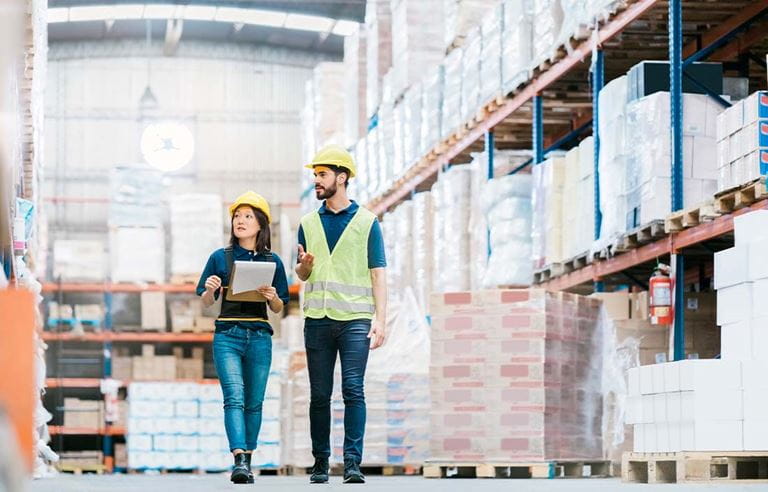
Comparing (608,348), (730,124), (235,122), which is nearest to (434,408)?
(608,348)

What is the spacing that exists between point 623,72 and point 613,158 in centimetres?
196

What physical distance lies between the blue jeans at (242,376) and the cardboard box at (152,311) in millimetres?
12519

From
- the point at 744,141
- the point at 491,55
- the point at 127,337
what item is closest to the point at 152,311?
the point at 127,337

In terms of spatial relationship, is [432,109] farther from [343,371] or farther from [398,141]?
[343,371]

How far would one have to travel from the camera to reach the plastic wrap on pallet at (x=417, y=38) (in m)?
13.5

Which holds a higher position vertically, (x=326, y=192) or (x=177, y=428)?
(x=326, y=192)

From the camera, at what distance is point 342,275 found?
7.04 metres

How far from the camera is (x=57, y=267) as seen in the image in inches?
786

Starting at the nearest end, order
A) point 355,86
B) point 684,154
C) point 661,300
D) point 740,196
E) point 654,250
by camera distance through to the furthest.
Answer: point 740,196, point 684,154, point 661,300, point 654,250, point 355,86

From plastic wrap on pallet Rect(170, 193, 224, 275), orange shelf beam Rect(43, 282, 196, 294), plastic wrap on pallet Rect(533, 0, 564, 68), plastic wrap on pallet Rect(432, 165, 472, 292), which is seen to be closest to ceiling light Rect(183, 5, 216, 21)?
plastic wrap on pallet Rect(170, 193, 224, 275)

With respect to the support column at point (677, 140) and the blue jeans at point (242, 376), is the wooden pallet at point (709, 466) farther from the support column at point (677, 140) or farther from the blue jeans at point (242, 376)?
the blue jeans at point (242, 376)

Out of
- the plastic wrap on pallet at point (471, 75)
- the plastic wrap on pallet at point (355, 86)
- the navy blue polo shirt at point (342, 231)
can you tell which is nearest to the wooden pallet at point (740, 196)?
the navy blue polo shirt at point (342, 231)

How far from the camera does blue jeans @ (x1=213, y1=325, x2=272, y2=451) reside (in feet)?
22.9

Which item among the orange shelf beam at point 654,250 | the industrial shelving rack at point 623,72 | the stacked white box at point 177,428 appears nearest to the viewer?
the orange shelf beam at point 654,250
